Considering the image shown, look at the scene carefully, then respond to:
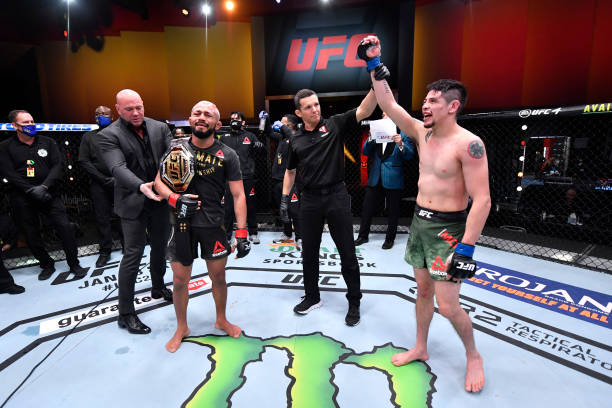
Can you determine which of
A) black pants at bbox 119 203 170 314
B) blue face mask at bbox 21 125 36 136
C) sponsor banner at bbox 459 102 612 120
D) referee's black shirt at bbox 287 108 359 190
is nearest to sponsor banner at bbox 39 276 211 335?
black pants at bbox 119 203 170 314

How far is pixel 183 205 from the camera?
1841 mm

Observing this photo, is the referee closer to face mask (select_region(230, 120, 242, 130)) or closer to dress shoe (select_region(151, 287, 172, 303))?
dress shoe (select_region(151, 287, 172, 303))

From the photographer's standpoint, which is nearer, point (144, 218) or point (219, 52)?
point (144, 218)

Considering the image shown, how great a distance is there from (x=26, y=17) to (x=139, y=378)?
→ 333 inches

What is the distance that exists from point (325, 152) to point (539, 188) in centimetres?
403

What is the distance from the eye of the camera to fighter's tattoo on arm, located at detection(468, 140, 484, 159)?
147cm

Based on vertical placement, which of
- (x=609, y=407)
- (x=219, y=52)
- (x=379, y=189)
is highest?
(x=219, y=52)

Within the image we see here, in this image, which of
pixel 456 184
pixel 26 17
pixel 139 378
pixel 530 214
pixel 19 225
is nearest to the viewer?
pixel 456 184

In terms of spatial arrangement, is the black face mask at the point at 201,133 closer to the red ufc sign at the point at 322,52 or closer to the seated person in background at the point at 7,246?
the seated person in background at the point at 7,246

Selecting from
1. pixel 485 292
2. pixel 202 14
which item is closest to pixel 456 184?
pixel 485 292

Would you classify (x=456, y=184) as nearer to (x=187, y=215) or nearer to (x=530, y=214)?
(x=187, y=215)

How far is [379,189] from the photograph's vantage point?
4297mm

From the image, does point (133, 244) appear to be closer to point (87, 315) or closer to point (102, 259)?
point (87, 315)

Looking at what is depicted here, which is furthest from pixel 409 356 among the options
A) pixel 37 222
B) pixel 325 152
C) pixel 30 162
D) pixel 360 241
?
pixel 30 162
